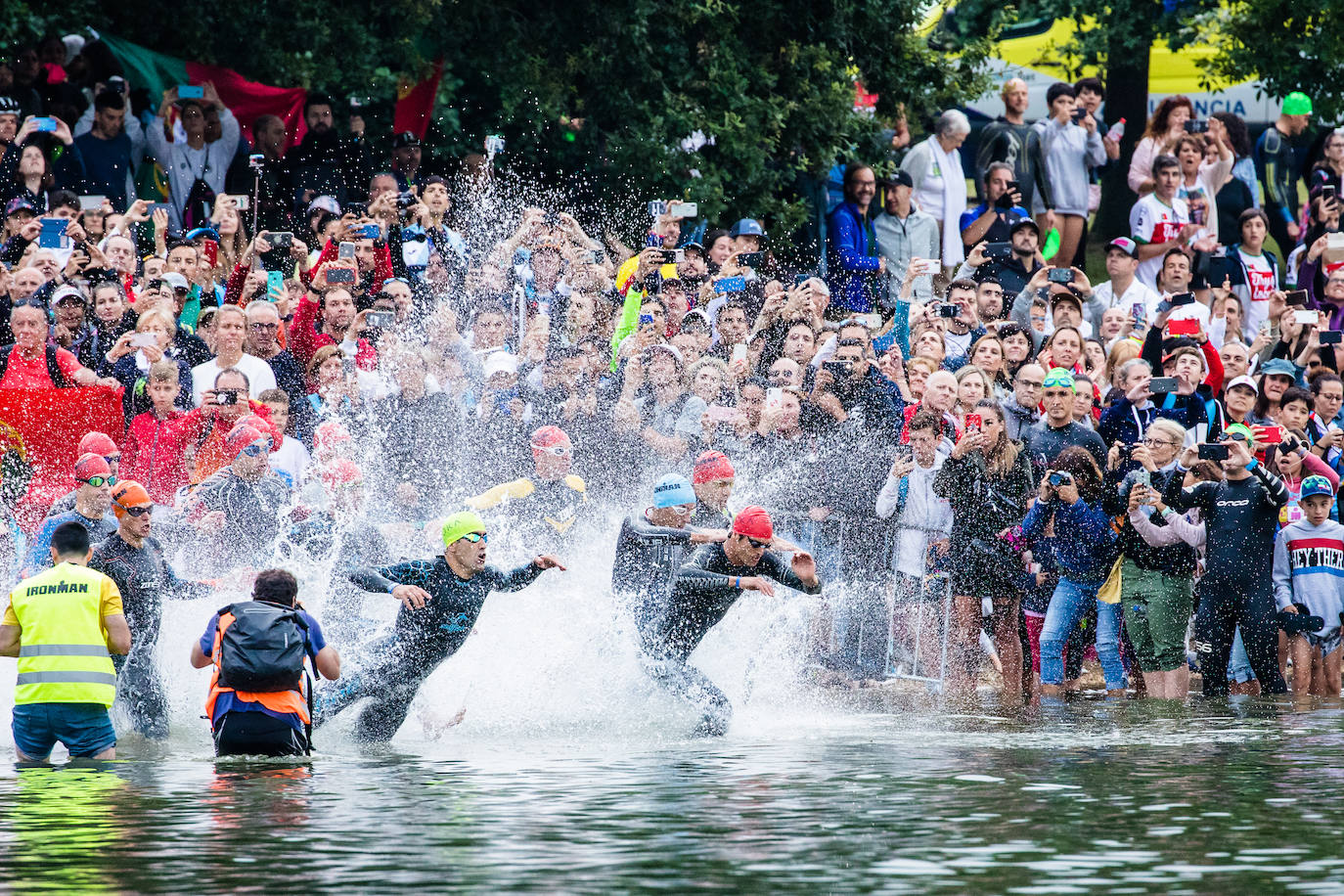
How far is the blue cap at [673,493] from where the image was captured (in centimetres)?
1347

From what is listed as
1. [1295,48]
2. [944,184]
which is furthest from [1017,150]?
[1295,48]

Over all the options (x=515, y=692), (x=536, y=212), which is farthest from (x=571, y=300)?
(x=515, y=692)

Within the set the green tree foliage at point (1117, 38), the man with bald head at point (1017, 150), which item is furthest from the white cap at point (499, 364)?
the green tree foliage at point (1117, 38)

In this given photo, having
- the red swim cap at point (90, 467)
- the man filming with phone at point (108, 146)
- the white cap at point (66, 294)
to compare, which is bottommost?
the red swim cap at point (90, 467)

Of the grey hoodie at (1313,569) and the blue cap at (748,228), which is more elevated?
the blue cap at (748,228)

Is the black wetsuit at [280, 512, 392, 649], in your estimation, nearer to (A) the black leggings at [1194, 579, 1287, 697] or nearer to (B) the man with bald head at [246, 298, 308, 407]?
(B) the man with bald head at [246, 298, 308, 407]

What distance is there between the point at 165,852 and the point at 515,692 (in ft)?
18.8

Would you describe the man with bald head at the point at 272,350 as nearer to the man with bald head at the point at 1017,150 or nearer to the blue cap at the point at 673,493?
the blue cap at the point at 673,493

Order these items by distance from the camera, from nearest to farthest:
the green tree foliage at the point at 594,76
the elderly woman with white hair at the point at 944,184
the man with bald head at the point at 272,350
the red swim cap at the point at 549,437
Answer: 1. the red swim cap at the point at 549,437
2. the man with bald head at the point at 272,350
3. the green tree foliage at the point at 594,76
4. the elderly woman with white hair at the point at 944,184

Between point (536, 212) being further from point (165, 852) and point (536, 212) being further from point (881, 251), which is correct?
point (165, 852)

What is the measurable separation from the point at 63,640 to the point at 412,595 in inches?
77.0

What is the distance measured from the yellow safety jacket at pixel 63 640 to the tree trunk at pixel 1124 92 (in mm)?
17142

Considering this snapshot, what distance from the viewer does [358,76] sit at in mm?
20391

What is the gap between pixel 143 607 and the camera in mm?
13164
